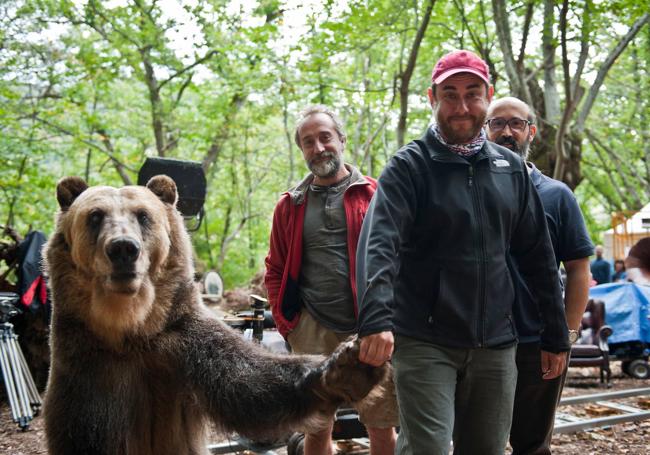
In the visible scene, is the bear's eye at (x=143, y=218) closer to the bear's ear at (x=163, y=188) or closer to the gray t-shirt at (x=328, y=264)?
the bear's ear at (x=163, y=188)

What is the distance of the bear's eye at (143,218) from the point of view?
2.62 metres

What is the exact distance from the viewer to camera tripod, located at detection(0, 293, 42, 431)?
6.22 metres

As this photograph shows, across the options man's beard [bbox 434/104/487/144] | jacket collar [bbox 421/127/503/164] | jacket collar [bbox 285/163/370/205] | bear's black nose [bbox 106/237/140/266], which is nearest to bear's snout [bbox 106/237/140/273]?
bear's black nose [bbox 106/237/140/266]

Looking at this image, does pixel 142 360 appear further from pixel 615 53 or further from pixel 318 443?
pixel 615 53

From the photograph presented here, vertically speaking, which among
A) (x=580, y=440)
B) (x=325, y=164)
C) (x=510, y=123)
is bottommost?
(x=580, y=440)

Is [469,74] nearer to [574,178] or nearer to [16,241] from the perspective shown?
[16,241]

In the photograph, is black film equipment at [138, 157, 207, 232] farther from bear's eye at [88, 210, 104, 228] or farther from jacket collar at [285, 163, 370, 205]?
bear's eye at [88, 210, 104, 228]

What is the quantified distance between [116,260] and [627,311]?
9.62 metres

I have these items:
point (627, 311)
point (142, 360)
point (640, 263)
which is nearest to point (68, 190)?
point (142, 360)

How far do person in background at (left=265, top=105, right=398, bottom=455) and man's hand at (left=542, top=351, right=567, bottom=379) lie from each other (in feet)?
3.17

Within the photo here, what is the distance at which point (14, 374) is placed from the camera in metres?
6.51

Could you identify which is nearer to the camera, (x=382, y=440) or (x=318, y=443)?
(x=382, y=440)

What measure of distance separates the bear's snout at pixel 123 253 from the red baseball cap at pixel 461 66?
1.53 metres

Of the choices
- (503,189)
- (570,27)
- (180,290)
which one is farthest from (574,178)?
(180,290)
